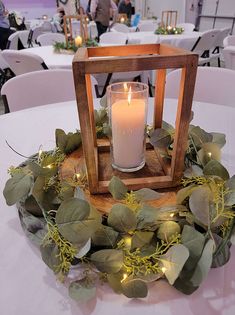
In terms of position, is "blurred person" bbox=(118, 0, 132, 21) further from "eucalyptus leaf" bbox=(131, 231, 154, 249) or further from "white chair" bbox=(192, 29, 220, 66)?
"eucalyptus leaf" bbox=(131, 231, 154, 249)

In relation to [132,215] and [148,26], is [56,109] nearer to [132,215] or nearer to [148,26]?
[132,215]

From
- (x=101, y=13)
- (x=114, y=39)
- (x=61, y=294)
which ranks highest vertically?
(x=61, y=294)

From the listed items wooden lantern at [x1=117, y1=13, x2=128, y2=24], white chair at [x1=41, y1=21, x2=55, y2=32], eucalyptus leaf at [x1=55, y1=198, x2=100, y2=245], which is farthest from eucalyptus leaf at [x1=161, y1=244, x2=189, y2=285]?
white chair at [x1=41, y1=21, x2=55, y2=32]

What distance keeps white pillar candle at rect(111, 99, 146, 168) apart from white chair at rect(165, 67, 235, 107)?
29.5 inches

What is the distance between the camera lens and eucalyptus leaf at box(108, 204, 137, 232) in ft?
1.13

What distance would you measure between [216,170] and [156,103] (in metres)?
0.19

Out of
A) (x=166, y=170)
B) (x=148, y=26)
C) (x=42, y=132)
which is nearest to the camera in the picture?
(x=166, y=170)

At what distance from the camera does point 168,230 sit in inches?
13.9

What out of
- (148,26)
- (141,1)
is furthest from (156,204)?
(141,1)

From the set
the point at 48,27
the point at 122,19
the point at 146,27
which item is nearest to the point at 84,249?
the point at 146,27

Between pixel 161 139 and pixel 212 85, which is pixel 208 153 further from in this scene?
pixel 212 85

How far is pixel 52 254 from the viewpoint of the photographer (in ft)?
1.16

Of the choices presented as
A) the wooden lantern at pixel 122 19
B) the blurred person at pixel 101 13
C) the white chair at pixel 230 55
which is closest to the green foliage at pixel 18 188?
the white chair at pixel 230 55

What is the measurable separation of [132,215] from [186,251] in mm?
79
